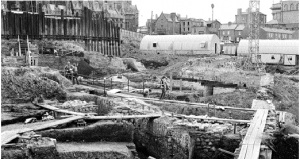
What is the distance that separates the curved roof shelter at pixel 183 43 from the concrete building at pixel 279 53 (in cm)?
452

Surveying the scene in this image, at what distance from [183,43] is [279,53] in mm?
9117

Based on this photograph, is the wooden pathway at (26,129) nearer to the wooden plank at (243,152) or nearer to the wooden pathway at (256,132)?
the wooden pathway at (256,132)

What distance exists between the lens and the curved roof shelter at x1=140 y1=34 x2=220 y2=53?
44.2 metres

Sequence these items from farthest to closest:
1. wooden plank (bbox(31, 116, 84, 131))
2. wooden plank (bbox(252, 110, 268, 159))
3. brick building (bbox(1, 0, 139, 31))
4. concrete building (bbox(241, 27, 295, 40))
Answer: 1. concrete building (bbox(241, 27, 295, 40))
2. brick building (bbox(1, 0, 139, 31))
3. wooden plank (bbox(31, 116, 84, 131))
4. wooden plank (bbox(252, 110, 268, 159))

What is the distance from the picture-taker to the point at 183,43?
148 feet

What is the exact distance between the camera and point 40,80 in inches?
775

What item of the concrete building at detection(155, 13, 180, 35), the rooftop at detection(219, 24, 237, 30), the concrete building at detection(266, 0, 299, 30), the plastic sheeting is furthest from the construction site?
the concrete building at detection(266, 0, 299, 30)

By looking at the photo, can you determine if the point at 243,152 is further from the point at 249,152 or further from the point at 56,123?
the point at 56,123

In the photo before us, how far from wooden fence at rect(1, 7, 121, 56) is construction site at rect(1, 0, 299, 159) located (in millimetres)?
163

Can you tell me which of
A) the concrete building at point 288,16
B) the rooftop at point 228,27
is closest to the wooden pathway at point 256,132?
the rooftop at point 228,27

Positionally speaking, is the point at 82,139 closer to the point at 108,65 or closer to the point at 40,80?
the point at 40,80

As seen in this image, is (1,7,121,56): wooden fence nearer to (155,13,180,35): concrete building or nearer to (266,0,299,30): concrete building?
(155,13,180,35): concrete building

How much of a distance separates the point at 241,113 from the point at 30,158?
8.39m

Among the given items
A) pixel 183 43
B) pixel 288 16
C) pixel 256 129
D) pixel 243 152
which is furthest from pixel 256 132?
pixel 288 16
